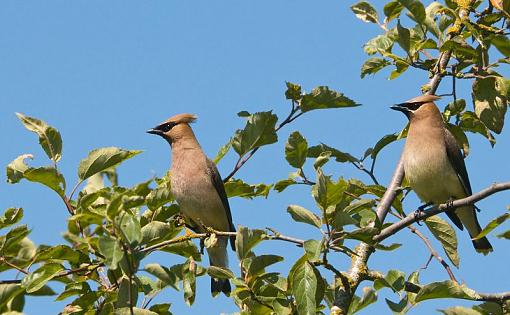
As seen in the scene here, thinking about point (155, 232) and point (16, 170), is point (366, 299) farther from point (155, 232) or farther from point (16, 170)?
point (16, 170)

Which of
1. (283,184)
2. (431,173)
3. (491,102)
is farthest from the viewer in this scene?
(431,173)

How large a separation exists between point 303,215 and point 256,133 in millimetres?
865

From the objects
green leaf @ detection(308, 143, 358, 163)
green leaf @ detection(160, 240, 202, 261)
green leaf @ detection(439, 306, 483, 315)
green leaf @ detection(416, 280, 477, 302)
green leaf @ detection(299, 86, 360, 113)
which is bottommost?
green leaf @ detection(439, 306, 483, 315)

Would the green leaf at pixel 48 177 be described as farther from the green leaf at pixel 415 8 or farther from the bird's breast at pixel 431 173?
the bird's breast at pixel 431 173

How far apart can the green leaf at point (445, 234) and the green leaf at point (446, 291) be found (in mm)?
775

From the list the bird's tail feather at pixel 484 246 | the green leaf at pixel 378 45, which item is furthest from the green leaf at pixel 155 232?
the bird's tail feather at pixel 484 246

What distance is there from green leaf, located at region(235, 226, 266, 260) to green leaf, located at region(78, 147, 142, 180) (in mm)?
732

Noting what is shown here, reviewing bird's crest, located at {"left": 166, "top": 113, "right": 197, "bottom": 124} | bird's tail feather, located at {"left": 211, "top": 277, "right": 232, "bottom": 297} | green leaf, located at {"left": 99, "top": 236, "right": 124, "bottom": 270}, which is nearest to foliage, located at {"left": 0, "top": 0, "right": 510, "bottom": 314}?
green leaf, located at {"left": 99, "top": 236, "right": 124, "bottom": 270}

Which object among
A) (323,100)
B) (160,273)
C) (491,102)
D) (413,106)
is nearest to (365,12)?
(491,102)

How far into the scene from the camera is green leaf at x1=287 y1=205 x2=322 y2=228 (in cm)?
330

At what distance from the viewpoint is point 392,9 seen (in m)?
4.95

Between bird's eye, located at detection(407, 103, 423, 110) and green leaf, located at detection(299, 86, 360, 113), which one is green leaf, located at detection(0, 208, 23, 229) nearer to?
green leaf, located at detection(299, 86, 360, 113)

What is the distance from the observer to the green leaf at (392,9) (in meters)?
4.91

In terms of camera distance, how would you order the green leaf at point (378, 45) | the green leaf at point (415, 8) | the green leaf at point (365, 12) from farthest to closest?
the green leaf at point (365, 12) < the green leaf at point (378, 45) < the green leaf at point (415, 8)
